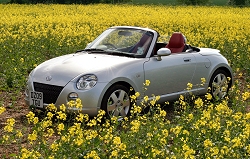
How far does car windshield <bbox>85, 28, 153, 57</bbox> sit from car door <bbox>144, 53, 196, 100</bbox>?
311 millimetres

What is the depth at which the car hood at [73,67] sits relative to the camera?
7.71m

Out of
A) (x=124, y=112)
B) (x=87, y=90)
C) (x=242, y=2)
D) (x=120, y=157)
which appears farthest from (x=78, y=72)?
(x=242, y=2)

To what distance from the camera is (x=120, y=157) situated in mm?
5145

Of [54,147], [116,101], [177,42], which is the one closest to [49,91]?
[116,101]

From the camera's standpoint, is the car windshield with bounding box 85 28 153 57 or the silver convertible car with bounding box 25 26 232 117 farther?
the car windshield with bounding box 85 28 153 57

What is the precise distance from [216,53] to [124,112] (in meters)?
2.80

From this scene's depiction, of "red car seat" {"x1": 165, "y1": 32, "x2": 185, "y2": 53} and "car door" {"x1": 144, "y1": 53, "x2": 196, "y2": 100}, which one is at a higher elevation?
"red car seat" {"x1": 165, "y1": 32, "x2": 185, "y2": 53}

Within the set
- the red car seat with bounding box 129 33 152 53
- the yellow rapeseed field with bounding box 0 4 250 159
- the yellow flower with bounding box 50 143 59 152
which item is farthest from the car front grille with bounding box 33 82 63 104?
the yellow flower with bounding box 50 143 59 152

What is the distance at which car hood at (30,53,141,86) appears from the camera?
7707 millimetres

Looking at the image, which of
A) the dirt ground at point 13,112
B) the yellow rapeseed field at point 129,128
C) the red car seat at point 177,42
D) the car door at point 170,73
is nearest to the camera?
the yellow rapeseed field at point 129,128

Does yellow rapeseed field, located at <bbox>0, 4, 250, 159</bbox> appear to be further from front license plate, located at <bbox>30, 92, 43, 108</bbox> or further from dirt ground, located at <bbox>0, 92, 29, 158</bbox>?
front license plate, located at <bbox>30, 92, 43, 108</bbox>

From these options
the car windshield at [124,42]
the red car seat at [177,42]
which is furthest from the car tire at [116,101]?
the red car seat at [177,42]

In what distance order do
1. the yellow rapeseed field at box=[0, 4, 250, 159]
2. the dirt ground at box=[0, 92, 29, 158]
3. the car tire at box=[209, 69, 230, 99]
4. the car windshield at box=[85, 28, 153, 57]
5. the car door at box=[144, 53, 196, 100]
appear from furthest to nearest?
the car tire at box=[209, 69, 230, 99], the car windshield at box=[85, 28, 153, 57], the car door at box=[144, 53, 196, 100], the dirt ground at box=[0, 92, 29, 158], the yellow rapeseed field at box=[0, 4, 250, 159]

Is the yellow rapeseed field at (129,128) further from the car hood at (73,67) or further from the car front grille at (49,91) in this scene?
the car hood at (73,67)
